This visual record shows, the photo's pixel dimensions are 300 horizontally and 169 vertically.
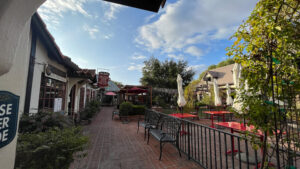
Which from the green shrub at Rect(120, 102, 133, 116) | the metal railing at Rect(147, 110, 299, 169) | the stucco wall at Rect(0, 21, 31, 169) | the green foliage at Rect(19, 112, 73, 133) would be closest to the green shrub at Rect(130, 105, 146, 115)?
the green shrub at Rect(120, 102, 133, 116)

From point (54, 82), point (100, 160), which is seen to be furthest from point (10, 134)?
point (54, 82)

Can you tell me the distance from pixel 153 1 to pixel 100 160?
3527 millimetres

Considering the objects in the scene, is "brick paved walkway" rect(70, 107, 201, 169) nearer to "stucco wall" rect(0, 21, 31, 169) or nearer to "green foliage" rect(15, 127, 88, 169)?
"green foliage" rect(15, 127, 88, 169)

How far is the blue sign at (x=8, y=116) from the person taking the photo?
1.13m

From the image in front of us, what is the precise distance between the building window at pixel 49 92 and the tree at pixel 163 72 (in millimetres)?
14903

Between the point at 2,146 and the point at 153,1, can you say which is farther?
the point at 153,1

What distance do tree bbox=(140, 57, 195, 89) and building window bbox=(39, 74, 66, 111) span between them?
14903mm

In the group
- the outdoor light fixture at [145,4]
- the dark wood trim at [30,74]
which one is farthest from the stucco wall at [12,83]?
the dark wood trim at [30,74]

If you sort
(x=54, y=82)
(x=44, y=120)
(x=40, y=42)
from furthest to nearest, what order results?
(x=54, y=82) → (x=40, y=42) → (x=44, y=120)

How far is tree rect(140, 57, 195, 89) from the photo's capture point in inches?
764

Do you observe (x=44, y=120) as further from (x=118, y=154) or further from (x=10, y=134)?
(x=118, y=154)

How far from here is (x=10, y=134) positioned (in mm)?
1233

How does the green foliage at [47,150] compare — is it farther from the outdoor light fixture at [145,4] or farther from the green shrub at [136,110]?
the green shrub at [136,110]

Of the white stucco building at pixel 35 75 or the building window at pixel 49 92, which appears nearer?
the white stucco building at pixel 35 75
